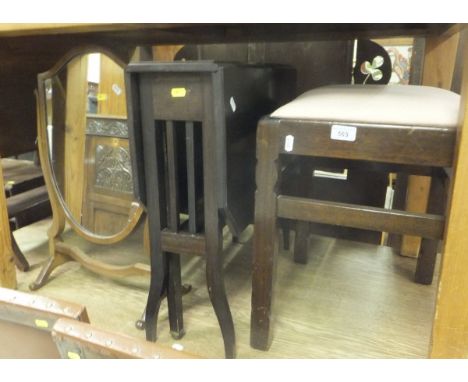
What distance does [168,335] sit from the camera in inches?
36.4

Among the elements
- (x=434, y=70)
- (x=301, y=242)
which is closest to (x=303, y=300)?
(x=301, y=242)

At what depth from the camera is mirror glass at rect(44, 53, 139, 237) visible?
3.47ft

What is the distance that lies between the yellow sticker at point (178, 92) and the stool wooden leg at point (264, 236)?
15cm

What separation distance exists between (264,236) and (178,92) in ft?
1.07

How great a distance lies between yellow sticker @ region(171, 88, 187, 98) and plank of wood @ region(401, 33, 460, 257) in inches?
33.5

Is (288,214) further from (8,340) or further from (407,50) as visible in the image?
(407,50)

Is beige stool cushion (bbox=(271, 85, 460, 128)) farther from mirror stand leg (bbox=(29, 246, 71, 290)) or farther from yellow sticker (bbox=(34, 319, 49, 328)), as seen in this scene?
mirror stand leg (bbox=(29, 246, 71, 290))

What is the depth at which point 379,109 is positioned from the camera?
0.67m

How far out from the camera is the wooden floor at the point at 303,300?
2.96ft

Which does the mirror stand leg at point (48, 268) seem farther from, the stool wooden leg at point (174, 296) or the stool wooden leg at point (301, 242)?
the stool wooden leg at point (301, 242)

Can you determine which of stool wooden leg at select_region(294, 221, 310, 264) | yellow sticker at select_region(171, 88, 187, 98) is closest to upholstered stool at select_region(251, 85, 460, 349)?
yellow sticker at select_region(171, 88, 187, 98)

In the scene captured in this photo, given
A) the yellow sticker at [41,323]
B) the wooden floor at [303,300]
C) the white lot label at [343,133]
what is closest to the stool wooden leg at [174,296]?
the wooden floor at [303,300]
